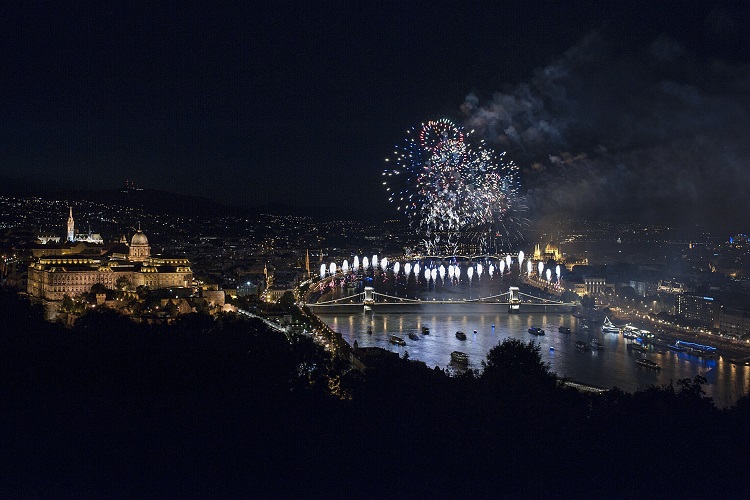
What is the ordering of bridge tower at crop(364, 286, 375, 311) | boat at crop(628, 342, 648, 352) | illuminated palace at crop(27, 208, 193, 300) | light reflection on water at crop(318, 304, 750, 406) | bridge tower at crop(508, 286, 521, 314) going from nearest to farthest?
1. light reflection on water at crop(318, 304, 750, 406)
2. boat at crop(628, 342, 648, 352)
3. illuminated palace at crop(27, 208, 193, 300)
4. bridge tower at crop(364, 286, 375, 311)
5. bridge tower at crop(508, 286, 521, 314)

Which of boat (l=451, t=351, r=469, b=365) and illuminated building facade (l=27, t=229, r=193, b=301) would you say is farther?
illuminated building facade (l=27, t=229, r=193, b=301)

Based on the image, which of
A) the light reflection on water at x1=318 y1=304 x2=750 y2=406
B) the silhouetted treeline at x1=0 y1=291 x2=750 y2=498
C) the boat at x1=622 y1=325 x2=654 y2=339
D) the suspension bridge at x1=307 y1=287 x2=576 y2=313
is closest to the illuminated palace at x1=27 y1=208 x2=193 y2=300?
the light reflection on water at x1=318 y1=304 x2=750 y2=406

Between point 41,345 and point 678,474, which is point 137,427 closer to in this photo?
point 41,345

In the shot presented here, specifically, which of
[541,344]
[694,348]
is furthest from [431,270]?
[694,348]

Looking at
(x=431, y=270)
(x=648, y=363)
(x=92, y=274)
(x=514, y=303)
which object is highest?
(x=431, y=270)

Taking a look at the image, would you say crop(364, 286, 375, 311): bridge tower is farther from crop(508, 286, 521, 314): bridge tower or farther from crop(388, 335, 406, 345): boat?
crop(388, 335, 406, 345): boat

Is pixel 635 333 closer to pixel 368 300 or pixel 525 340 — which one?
pixel 525 340

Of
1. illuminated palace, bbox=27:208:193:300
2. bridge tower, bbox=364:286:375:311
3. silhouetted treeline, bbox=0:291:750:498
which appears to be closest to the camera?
silhouetted treeline, bbox=0:291:750:498
